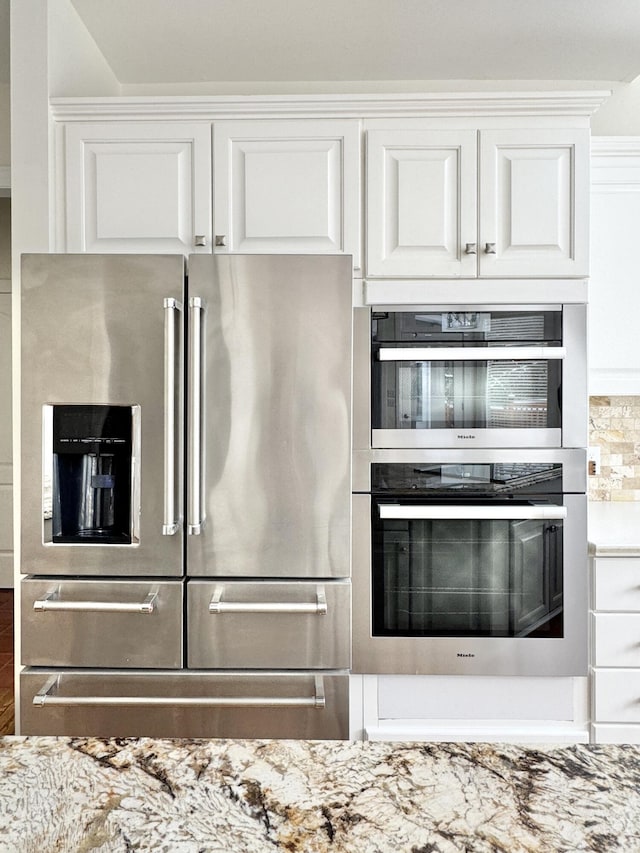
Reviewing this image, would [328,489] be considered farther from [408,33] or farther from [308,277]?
[408,33]

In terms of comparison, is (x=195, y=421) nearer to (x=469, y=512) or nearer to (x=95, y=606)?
(x=95, y=606)

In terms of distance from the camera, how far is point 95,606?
6.01 feet

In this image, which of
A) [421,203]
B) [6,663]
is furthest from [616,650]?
[6,663]

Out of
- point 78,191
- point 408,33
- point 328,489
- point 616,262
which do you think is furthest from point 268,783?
point 408,33

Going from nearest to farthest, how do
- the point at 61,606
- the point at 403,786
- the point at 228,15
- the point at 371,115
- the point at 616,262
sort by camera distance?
the point at 403,786 → the point at 61,606 → the point at 371,115 → the point at 228,15 → the point at 616,262

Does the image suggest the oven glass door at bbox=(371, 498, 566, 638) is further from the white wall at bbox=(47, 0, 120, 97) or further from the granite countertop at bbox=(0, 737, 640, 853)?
the white wall at bbox=(47, 0, 120, 97)

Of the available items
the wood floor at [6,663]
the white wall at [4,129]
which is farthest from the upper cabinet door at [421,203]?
the wood floor at [6,663]

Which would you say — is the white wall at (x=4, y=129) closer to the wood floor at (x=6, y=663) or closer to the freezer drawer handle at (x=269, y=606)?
the freezer drawer handle at (x=269, y=606)

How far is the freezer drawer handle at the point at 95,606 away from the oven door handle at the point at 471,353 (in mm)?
1068

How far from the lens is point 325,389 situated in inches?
73.0

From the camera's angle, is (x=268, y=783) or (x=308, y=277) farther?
(x=308, y=277)

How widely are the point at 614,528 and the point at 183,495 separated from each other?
59.8 inches

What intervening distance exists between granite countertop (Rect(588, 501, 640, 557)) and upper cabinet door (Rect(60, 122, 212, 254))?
163cm

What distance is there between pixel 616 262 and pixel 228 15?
1.71 meters
